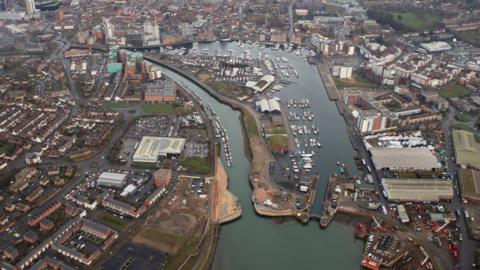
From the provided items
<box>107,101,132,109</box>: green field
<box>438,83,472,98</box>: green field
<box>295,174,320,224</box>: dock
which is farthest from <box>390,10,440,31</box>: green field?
<box>295,174,320,224</box>: dock

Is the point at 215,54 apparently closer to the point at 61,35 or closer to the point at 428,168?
the point at 61,35

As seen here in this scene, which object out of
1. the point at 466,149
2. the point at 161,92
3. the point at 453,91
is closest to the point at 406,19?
the point at 453,91

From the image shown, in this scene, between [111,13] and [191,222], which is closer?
[191,222]

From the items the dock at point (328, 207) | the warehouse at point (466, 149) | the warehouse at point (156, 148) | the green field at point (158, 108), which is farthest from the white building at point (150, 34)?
the warehouse at point (466, 149)

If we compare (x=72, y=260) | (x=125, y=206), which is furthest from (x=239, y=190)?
(x=72, y=260)

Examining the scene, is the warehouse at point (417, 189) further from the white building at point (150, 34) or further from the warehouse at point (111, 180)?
the white building at point (150, 34)
